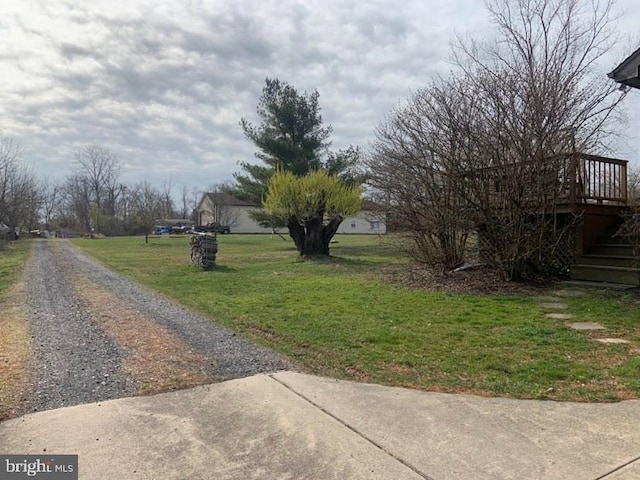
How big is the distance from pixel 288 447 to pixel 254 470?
30 cm

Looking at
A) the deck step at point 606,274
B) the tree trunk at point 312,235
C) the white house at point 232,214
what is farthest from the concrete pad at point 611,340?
the white house at point 232,214

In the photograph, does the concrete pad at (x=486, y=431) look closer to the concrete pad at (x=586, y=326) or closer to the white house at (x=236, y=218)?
the concrete pad at (x=586, y=326)

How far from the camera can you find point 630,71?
21.5 feet

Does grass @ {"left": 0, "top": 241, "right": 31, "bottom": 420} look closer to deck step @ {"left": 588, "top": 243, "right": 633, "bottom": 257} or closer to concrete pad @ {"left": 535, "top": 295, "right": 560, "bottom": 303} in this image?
concrete pad @ {"left": 535, "top": 295, "right": 560, "bottom": 303}

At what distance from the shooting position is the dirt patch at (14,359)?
11.0 feet

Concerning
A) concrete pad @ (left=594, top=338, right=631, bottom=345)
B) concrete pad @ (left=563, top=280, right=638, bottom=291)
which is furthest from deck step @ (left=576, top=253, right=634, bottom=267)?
concrete pad @ (left=594, top=338, right=631, bottom=345)

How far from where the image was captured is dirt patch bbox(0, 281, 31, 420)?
3.35m

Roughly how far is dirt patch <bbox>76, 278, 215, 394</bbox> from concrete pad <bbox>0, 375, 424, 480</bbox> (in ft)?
1.28

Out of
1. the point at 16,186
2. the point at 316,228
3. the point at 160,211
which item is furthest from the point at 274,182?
the point at 160,211

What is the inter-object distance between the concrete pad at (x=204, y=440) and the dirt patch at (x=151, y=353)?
39 centimetres

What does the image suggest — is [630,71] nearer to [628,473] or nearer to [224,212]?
[628,473]

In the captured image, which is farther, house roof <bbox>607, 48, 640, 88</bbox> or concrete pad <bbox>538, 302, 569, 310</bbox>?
concrete pad <bbox>538, 302, 569, 310</bbox>

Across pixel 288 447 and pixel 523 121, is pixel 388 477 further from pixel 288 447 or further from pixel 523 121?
pixel 523 121

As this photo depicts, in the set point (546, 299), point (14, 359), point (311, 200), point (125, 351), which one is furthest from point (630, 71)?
point (311, 200)
